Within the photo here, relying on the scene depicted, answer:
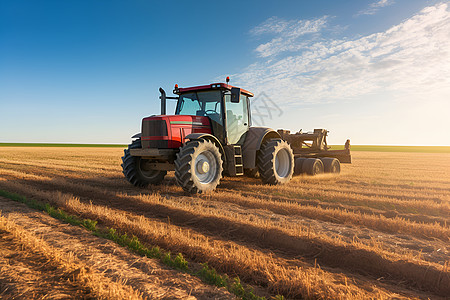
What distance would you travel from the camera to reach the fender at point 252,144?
9125mm

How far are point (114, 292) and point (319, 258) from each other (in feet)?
8.42

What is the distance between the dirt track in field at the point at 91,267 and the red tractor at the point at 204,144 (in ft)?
10.9

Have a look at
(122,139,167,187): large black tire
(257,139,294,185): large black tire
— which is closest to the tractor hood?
(122,139,167,187): large black tire

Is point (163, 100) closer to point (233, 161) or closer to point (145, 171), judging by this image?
point (145, 171)

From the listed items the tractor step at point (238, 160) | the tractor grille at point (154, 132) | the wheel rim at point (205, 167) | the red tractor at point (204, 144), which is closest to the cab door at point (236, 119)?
the red tractor at point (204, 144)

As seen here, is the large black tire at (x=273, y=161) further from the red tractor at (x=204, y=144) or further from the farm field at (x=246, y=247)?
the farm field at (x=246, y=247)

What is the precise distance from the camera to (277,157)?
1035 centimetres

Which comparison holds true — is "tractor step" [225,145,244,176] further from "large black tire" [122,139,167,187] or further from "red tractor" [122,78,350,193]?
"large black tire" [122,139,167,187]

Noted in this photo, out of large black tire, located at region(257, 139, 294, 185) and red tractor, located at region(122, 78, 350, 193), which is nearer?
red tractor, located at region(122, 78, 350, 193)

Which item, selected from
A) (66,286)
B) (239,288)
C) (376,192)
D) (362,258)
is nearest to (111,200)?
(66,286)

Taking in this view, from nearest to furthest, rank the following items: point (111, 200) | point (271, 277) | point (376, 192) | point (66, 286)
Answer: point (66, 286), point (271, 277), point (111, 200), point (376, 192)

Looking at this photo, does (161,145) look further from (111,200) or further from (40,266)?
→ (40,266)

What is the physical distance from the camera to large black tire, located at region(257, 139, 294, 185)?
920 centimetres

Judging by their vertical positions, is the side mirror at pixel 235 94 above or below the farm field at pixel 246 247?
above
